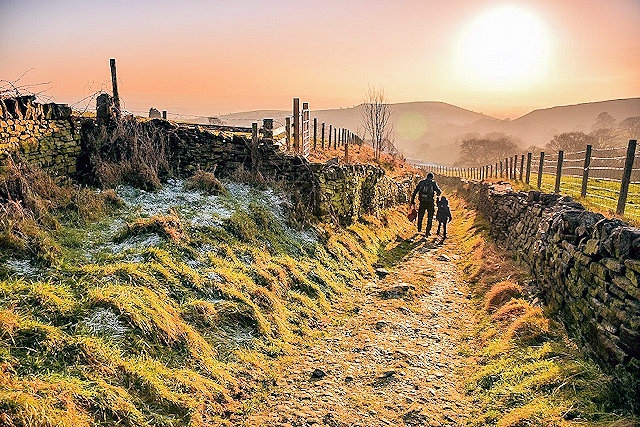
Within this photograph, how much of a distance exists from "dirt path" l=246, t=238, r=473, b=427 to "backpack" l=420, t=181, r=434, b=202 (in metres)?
5.76

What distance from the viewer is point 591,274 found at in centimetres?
542

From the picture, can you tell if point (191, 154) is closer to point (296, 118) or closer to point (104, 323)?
point (296, 118)

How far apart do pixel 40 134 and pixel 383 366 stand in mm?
8412

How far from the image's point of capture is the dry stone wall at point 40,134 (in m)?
7.95

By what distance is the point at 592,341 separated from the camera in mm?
5082

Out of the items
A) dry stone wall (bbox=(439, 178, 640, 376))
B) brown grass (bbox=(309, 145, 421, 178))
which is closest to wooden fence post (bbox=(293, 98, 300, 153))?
brown grass (bbox=(309, 145, 421, 178))

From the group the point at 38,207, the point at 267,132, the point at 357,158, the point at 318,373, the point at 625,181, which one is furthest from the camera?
the point at 357,158

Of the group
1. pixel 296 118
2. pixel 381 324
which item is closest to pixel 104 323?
pixel 381 324

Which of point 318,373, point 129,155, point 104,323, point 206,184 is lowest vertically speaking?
point 318,373

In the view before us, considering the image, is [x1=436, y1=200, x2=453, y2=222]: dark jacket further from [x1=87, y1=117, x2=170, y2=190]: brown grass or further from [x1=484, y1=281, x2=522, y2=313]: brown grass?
[x1=87, y1=117, x2=170, y2=190]: brown grass

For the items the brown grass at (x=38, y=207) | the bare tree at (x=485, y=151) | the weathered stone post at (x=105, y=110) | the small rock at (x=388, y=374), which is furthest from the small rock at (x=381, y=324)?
Answer: the bare tree at (x=485, y=151)

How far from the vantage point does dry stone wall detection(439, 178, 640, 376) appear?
4.45 metres

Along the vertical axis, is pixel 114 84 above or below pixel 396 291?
above

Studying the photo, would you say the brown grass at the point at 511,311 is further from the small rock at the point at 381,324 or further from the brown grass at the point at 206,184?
the brown grass at the point at 206,184
